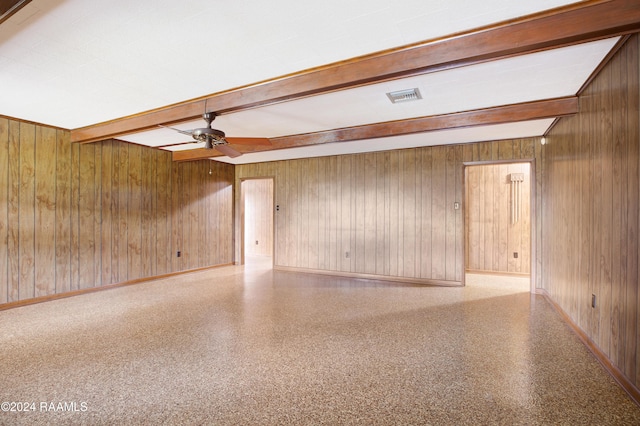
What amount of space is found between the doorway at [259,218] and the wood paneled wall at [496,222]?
5.28 meters

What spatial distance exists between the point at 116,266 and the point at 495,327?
5.45 meters

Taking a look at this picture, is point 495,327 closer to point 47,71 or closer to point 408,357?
point 408,357

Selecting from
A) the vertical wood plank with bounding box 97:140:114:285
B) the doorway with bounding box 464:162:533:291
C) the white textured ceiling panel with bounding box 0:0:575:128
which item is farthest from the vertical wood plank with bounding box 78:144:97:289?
the doorway with bounding box 464:162:533:291

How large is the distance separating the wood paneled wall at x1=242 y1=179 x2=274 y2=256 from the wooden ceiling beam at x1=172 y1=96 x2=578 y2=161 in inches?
176

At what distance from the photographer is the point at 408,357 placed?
8.61 ft

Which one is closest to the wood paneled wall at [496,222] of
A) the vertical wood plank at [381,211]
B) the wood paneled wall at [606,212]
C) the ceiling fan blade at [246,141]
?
the vertical wood plank at [381,211]

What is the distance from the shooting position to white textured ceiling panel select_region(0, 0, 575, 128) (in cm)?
187

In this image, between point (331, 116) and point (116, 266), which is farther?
point (116, 266)

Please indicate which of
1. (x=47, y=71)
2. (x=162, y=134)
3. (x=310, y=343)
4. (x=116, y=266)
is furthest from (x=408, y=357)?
(x=116, y=266)

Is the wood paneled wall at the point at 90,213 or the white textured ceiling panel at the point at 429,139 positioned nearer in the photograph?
the wood paneled wall at the point at 90,213

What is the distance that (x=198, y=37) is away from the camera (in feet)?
7.14

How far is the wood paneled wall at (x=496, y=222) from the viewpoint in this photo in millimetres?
6164

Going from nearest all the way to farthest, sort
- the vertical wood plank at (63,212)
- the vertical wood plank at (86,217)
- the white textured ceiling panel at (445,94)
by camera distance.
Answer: the white textured ceiling panel at (445,94)
the vertical wood plank at (63,212)
the vertical wood plank at (86,217)

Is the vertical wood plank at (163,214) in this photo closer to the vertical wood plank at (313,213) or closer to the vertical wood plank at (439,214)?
the vertical wood plank at (313,213)
